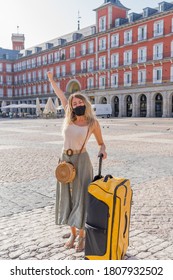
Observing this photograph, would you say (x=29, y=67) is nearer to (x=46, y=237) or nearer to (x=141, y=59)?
(x=141, y=59)

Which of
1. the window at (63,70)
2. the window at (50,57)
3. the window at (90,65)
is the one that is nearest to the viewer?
the window at (90,65)

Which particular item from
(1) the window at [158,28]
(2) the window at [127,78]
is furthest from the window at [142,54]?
(1) the window at [158,28]

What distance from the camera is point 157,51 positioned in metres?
38.8

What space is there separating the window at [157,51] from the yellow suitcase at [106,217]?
38.5 metres

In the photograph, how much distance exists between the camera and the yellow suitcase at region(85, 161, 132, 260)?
257 centimetres

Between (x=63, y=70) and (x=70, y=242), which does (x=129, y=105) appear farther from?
(x=70, y=242)

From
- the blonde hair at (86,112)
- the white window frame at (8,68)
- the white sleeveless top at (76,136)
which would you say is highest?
the white window frame at (8,68)

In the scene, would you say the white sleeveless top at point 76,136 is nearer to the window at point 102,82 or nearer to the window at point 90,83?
the window at point 102,82

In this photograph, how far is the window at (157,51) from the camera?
125ft

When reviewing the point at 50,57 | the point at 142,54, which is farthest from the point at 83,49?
the point at 142,54

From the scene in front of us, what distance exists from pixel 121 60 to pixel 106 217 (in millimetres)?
43456

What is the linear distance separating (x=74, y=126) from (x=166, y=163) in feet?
17.9

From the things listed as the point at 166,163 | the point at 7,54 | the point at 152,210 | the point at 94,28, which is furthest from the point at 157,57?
the point at 7,54

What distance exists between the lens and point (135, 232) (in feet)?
12.2
